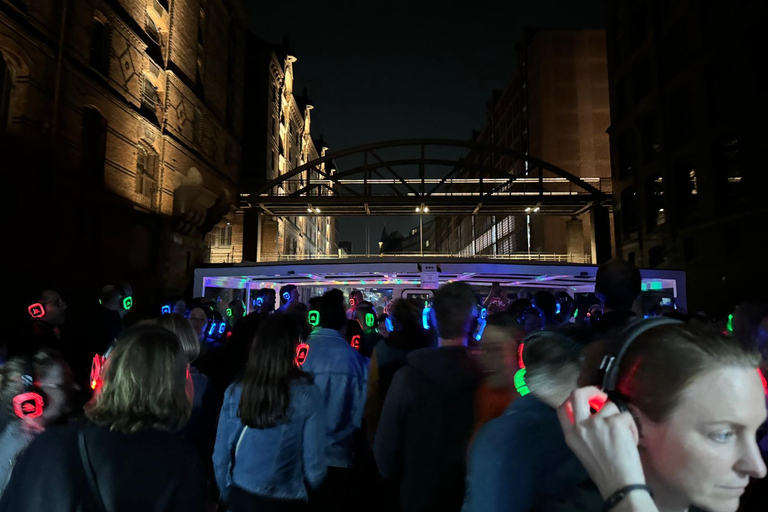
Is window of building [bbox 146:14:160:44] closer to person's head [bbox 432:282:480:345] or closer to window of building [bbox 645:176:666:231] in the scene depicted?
person's head [bbox 432:282:480:345]

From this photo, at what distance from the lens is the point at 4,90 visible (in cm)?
1248

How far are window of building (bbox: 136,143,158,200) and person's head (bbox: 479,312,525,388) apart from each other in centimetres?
1937

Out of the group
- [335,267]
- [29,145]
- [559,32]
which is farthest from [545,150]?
[29,145]

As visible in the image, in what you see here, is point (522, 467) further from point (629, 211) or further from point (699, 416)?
point (629, 211)

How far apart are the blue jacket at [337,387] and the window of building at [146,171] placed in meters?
17.9

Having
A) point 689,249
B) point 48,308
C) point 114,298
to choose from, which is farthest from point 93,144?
point 689,249

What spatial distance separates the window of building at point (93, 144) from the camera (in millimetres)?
15734

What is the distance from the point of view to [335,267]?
589 inches

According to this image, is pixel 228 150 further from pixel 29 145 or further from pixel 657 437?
pixel 657 437

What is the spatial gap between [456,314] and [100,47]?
61.2 feet

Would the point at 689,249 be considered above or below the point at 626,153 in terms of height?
below

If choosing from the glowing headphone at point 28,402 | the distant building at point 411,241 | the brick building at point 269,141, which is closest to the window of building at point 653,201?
the brick building at point 269,141

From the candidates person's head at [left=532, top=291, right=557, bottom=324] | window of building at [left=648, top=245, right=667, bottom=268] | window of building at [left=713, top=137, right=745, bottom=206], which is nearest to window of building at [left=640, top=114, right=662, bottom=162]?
window of building at [left=713, top=137, right=745, bottom=206]

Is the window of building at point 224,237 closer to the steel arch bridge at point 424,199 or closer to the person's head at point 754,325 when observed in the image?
the steel arch bridge at point 424,199
